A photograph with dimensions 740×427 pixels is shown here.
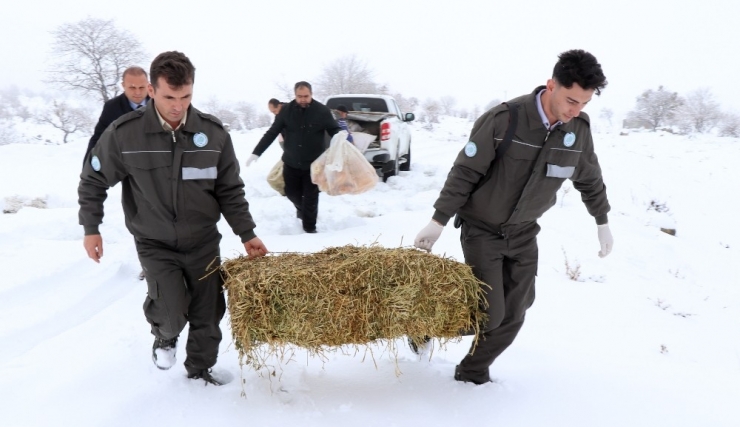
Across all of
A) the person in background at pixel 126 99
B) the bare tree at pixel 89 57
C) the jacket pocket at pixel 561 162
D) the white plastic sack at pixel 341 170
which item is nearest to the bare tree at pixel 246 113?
the bare tree at pixel 89 57

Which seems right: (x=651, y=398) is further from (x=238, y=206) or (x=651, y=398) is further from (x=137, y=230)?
(x=137, y=230)

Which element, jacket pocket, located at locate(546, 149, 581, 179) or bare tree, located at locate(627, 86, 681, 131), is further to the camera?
bare tree, located at locate(627, 86, 681, 131)

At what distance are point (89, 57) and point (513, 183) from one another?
25823 mm

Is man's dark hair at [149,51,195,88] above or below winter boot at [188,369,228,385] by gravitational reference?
above

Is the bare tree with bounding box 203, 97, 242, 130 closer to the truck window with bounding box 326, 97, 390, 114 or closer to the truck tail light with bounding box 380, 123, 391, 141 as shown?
the truck window with bounding box 326, 97, 390, 114

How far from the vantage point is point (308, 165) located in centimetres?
562

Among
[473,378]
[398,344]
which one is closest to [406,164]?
[398,344]

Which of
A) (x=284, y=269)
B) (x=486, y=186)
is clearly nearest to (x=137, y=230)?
(x=284, y=269)

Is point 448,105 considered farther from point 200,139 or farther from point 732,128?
point 200,139

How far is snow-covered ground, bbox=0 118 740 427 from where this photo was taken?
7.93 ft

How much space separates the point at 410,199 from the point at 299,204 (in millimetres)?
2236

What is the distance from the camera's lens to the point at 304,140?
5.55 meters

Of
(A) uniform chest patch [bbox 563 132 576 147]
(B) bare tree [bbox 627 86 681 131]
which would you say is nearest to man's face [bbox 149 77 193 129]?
(A) uniform chest patch [bbox 563 132 576 147]

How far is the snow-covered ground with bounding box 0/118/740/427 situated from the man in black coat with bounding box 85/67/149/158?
1435 millimetres
